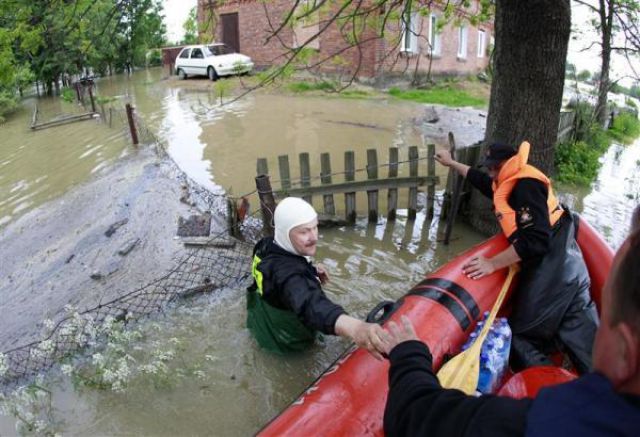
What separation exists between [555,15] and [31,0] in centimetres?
497

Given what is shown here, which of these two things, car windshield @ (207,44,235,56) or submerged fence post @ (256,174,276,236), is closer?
submerged fence post @ (256,174,276,236)

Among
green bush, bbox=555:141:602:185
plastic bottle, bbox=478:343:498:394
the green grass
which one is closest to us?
plastic bottle, bbox=478:343:498:394

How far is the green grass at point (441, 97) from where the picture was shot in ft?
54.5

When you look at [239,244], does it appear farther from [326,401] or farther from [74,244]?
[326,401]

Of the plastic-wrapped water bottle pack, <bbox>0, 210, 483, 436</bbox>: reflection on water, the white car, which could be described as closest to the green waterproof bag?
<bbox>0, 210, 483, 436</bbox>: reflection on water

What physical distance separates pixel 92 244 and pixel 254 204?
220 cm

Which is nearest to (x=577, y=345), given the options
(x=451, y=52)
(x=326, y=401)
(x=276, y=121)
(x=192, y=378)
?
(x=326, y=401)

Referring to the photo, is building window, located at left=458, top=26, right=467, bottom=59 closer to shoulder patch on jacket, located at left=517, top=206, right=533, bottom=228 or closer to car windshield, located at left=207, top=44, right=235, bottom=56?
car windshield, located at left=207, top=44, right=235, bottom=56

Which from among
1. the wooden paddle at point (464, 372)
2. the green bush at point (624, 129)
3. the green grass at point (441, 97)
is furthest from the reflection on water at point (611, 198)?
the green grass at point (441, 97)

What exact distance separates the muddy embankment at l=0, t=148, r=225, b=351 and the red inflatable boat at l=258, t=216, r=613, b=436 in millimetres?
3108

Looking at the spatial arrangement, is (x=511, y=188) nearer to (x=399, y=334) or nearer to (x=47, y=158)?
(x=399, y=334)

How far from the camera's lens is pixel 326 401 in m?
2.33

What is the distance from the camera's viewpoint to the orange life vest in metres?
3.40

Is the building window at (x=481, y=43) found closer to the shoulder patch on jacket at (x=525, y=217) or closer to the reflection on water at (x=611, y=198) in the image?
the reflection on water at (x=611, y=198)
